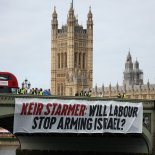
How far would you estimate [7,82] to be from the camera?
42156 mm

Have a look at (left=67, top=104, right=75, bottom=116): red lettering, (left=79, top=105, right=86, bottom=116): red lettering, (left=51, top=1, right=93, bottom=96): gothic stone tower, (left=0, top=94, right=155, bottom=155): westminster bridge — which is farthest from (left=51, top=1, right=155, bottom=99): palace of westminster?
(left=67, top=104, right=75, bottom=116): red lettering

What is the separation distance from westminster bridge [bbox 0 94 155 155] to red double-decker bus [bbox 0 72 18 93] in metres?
3.05

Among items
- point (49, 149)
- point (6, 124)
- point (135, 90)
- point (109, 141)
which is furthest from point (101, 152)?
point (135, 90)

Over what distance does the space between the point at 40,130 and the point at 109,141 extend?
416 inches

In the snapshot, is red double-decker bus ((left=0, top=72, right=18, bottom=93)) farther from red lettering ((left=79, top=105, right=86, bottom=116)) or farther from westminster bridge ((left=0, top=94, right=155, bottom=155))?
red lettering ((left=79, top=105, right=86, bottom=116))

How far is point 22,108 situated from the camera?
1572 inches

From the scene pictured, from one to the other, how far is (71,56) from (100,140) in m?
112

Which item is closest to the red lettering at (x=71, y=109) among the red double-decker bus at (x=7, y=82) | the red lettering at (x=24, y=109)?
the red lettering at (x=24, y=109)

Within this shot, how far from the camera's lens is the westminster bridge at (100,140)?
46.4 metres

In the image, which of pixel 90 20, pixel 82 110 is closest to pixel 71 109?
pixel 82 110

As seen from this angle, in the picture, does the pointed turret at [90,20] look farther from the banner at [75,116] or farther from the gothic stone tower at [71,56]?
the banner at [75,116]

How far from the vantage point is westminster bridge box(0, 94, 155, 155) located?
152 ft

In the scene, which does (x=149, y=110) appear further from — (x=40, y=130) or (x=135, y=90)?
(x=135, y=90)

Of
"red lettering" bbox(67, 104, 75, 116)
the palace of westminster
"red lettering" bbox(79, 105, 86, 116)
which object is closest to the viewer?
"red lettering" bbox(67, 104, 75, 116)
